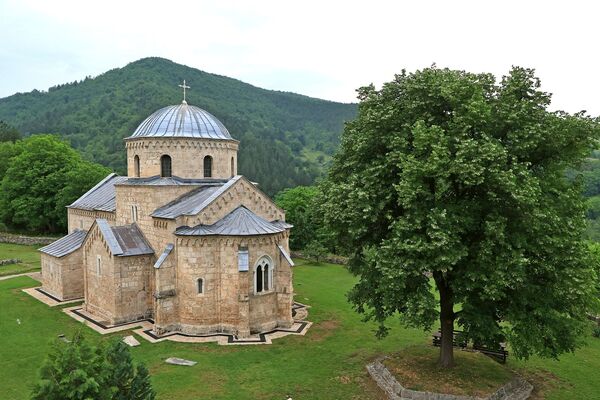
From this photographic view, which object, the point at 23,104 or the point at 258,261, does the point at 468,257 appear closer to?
the point at 258,261

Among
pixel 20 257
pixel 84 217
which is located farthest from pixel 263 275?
pixel 20 257

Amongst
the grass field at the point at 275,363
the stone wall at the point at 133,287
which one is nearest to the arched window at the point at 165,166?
the stone wall at the point at 133,287

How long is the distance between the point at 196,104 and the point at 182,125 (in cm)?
9757

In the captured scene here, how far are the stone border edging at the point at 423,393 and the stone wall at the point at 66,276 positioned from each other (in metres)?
21.1

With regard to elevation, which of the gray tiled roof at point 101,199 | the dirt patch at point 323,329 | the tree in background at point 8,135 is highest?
the tree in background at point 8,135

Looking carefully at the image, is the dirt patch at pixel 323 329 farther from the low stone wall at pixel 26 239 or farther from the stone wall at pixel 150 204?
the low stone wall at pixel 26 239

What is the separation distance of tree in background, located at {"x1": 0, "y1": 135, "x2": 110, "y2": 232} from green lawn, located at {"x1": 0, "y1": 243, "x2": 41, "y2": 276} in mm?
4859

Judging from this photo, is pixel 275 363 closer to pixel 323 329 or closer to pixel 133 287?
pixel 323 329

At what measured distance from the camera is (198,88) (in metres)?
148

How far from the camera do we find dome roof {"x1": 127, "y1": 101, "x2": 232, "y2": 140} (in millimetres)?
27266

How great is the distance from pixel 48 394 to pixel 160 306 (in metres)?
13.4

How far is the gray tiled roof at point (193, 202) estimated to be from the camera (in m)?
24.0

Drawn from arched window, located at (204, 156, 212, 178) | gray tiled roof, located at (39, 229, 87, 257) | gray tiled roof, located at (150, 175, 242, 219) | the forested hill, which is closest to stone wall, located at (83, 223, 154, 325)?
gray tiled roof, located at (150, 175, 242, 219)

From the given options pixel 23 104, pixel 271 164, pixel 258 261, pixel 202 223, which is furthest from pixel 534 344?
pixel 23 104
